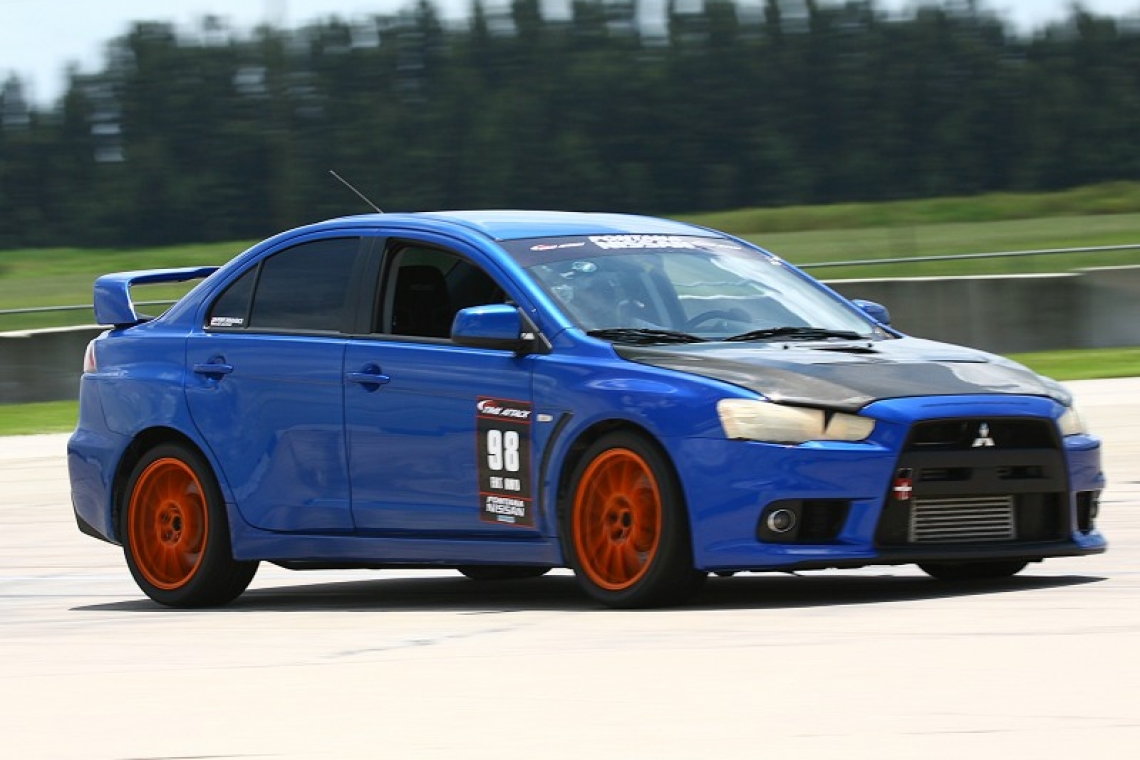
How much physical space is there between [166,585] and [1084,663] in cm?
449

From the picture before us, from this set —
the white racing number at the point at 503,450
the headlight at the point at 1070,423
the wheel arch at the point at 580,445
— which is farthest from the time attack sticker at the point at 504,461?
the headlight at the point at 1070,423

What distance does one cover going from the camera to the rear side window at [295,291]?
9.12m

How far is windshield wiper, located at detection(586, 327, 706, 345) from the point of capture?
8.16 meters

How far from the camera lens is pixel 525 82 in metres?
43.4

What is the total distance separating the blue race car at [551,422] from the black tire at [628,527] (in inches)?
0.4

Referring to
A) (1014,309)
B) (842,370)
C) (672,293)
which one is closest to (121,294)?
(672,293)

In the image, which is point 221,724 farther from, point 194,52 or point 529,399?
point 194,52

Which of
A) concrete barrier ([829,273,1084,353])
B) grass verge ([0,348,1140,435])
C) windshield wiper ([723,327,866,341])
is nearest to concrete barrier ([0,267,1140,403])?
concrete barrier ([829,273,1084,353])

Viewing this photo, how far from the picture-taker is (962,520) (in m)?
7.80

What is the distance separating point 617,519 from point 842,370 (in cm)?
91

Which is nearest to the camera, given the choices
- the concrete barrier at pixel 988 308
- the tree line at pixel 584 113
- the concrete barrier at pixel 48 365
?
the concrete barrier at pixel 988 308

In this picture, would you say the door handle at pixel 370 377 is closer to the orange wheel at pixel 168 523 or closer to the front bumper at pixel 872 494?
the orange wheel at pixel 168 523

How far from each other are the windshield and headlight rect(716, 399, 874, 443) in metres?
0.72

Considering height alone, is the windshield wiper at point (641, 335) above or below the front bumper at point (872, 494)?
above
